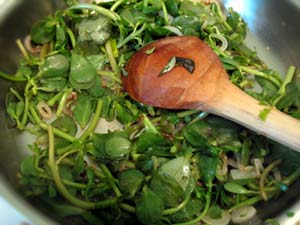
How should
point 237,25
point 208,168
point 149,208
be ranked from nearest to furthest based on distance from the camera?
1. point 149,208
2. point 208,168
3. point 237,25

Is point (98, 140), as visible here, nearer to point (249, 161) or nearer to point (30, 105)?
point (30, 105)

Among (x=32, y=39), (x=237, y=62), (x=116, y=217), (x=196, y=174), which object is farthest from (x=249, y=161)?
(x=32, y=39)

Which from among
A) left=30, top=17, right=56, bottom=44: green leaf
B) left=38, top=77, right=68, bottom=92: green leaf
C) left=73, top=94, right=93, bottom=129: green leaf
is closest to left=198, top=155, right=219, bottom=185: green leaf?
left=73, top=94, right=93, bottom=129: green leaf

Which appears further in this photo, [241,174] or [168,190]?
[241,174]

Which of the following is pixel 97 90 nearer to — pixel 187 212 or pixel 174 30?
pixel 174 30

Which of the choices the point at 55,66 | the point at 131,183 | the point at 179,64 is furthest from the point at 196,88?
the point at 55,66

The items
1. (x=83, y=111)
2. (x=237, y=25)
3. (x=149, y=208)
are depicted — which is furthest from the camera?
(x=237, y=25)

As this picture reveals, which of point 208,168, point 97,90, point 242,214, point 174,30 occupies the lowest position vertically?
point 242,214
